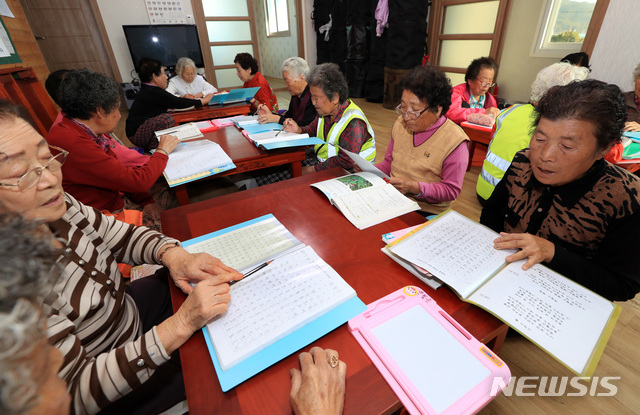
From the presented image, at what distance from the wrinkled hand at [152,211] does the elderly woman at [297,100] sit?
3.77 ft

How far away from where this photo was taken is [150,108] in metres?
2.64

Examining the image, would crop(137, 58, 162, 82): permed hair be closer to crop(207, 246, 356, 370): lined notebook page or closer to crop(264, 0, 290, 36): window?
crop(207, 246, 356, 370): lined notebook page

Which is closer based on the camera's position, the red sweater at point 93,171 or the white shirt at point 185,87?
the red sweater at point 93,171

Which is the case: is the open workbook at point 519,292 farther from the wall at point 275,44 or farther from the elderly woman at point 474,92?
the wall at point 275,44

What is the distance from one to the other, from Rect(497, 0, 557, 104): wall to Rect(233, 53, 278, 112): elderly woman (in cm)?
343

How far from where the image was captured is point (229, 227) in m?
1.02

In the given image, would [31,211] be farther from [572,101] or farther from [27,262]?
[572,101]

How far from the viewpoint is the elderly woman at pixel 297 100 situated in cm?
256

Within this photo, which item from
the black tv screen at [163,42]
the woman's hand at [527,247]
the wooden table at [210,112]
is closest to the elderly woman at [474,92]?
the wooden table at [210,112]

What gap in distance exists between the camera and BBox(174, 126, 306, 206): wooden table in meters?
1.69

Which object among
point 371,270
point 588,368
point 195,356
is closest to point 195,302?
point 195,356

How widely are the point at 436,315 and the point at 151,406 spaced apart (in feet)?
2.60

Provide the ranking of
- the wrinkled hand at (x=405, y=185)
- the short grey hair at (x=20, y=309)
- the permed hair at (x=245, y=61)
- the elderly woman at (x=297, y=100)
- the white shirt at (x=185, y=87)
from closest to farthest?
the short grey hair at (x=20, y=309) < the wrinkled hand at (x=405, y=185) < the elderly woman at (x=297, y=100) < the permed hair at (x=245, y=61) < the white shirt at (x=185, y=87)

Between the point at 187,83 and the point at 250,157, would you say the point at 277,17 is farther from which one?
the point at 250,157
